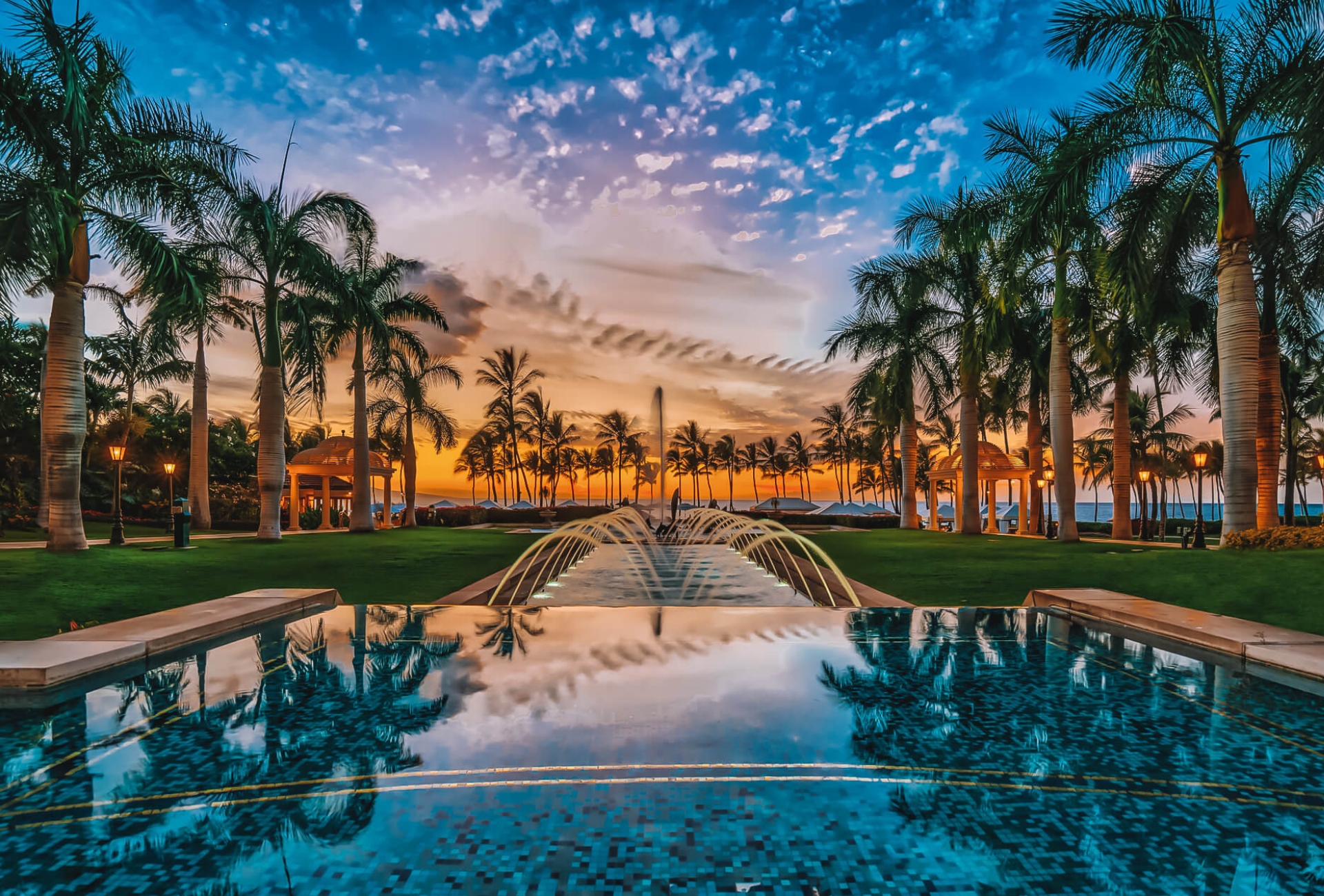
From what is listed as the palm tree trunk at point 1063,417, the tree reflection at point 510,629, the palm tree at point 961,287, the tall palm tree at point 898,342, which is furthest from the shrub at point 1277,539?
the tall palm tree at point 898,342

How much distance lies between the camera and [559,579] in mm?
12945

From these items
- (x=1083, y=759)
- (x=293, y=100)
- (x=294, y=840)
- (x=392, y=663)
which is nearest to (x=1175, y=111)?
(x=1083, y=759)

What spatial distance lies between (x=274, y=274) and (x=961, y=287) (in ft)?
81.4

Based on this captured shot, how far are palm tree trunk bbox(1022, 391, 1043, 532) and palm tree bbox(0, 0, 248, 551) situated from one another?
30.2m

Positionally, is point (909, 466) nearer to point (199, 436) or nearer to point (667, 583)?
point (667, 583)

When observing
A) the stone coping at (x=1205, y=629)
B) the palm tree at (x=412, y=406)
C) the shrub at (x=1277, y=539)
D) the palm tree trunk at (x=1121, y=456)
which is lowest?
the stone coping at (x=1205, y=629)

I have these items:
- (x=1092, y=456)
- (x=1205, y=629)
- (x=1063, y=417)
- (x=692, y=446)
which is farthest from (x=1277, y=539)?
(x=692, y=446)

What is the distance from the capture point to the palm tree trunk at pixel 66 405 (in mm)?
13180

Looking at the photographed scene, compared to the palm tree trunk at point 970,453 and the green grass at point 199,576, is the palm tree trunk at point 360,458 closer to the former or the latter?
the green grass at point 199,576

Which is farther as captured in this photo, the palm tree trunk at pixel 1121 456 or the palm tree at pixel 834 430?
the palm tree at pixel 834 430

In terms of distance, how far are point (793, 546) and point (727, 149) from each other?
41.6ft

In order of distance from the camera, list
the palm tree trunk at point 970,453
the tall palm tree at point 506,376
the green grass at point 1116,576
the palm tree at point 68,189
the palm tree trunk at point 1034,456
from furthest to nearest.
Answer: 1. the tall palm tree at point 506,376
2. the palm tree trunk at point 1034,456
3. the palm tree trunk at point 970,453
4. the palm tree at point 68,189
5. the green grass at point 1116,576

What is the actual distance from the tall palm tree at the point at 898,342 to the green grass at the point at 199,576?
1908cm

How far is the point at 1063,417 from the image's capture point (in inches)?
818
